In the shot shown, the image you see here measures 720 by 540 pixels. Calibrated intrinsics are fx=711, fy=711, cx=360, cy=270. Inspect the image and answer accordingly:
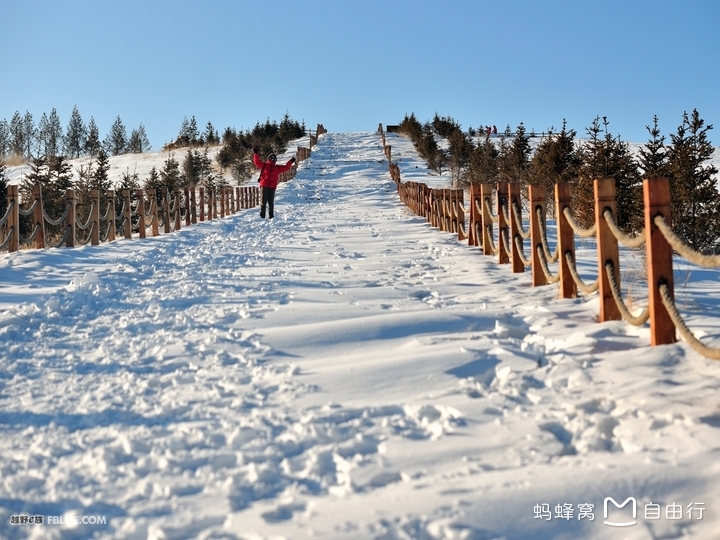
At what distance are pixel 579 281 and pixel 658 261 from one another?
135 cm

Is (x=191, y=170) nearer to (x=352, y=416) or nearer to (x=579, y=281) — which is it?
(x=579, y=281)

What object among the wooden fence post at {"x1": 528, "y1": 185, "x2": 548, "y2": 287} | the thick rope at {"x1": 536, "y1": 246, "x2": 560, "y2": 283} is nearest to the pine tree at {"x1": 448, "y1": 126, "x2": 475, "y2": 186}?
the wooden fence post at {"x1": 528, "y1": 185, "x2": 548, "y2": 287}

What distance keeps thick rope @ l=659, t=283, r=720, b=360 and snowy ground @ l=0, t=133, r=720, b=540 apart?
177 millimetres

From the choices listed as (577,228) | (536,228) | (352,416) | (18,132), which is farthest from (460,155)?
(18,132)

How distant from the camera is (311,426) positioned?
3.36 meters

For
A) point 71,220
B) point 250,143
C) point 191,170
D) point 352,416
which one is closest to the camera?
point 352,416

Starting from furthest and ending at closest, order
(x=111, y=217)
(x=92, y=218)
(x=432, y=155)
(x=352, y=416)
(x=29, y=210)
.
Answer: (x=432, y=155) → (x=111, y=217) → (x=92, y=218) → (x=29, y=210) → (x=352, y=416)

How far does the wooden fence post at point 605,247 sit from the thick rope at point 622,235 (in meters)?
0.05

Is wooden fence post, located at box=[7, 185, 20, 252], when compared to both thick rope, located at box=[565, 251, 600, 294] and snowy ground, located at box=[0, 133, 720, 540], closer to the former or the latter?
snowy ground, located at box=[0, 133, 720, 540]

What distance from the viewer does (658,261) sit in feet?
14.3

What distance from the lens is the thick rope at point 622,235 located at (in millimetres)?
4582

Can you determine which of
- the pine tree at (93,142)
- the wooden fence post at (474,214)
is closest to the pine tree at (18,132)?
the pine tree at (93,142)

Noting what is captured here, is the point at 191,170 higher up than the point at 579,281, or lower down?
higher up

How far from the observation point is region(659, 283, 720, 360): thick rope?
3508 mm
